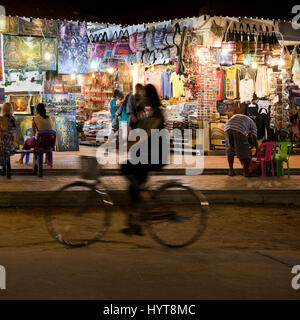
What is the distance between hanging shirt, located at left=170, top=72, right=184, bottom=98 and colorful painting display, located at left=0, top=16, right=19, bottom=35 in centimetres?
526

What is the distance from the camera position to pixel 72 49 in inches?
716

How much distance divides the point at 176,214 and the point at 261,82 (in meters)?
12.5

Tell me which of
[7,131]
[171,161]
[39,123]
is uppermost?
[39,123]

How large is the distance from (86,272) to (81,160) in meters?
1.70

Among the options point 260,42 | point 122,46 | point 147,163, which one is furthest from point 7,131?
point 122,46

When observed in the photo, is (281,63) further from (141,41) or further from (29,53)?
(29,53)

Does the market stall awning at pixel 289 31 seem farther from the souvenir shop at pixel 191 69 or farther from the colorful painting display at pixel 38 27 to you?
the colorful painting display at pixel 38 27

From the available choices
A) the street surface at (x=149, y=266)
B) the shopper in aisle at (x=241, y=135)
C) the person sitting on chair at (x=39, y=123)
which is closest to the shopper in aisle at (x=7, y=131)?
the person sitting on chair at (x=39, y=123)

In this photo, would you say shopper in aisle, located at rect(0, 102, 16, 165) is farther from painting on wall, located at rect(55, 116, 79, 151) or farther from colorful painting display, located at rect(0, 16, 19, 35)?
painting on wall, located at rect(55, 116, 79, 151)

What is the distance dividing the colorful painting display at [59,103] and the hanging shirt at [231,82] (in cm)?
487

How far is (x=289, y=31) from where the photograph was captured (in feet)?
61.6

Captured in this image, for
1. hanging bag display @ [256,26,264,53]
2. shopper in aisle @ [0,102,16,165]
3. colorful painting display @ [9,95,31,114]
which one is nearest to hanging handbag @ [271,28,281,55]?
hanging bag display @ [256,26,264,53]

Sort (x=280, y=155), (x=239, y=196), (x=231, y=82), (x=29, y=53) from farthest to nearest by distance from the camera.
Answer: (x=231, y=82) → (x=29, y=53) → (x=280, y=155) → (x=239, y=196)
